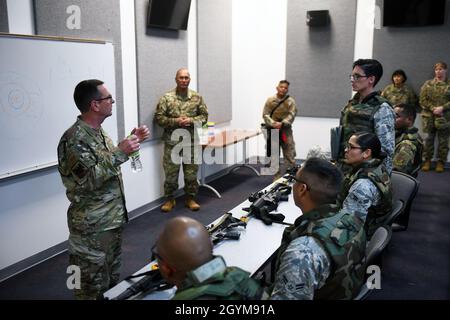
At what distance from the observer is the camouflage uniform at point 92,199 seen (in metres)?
2.07

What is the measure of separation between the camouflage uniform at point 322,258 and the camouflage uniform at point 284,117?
4.05 m

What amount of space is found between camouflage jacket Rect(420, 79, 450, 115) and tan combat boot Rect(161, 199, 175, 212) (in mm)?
3940

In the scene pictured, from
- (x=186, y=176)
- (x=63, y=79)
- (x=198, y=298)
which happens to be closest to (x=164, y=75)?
(x=186, y=176)

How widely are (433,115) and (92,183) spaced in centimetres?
541

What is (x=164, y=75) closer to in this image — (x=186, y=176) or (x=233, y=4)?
(x=186, y=176)

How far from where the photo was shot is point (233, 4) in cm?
615

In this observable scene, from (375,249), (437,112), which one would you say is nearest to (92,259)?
(375,249)

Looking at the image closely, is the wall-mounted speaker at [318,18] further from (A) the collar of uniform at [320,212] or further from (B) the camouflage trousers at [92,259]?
(A) the collar of uniform at [320,212]

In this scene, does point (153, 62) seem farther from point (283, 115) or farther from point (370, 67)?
point (370, 67)

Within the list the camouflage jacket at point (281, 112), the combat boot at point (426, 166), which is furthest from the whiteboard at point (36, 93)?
the combat boot at point (426, 166)

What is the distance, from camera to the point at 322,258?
1.47m

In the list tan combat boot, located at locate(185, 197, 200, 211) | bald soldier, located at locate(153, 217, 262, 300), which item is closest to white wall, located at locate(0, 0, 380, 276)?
tan combat boot, located at locate(185, 197, 200, 211)

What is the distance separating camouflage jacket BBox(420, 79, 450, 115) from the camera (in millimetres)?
5824

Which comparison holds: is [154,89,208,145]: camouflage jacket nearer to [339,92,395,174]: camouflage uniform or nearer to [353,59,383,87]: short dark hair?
[339,92,395,174]: camouflage uniform
